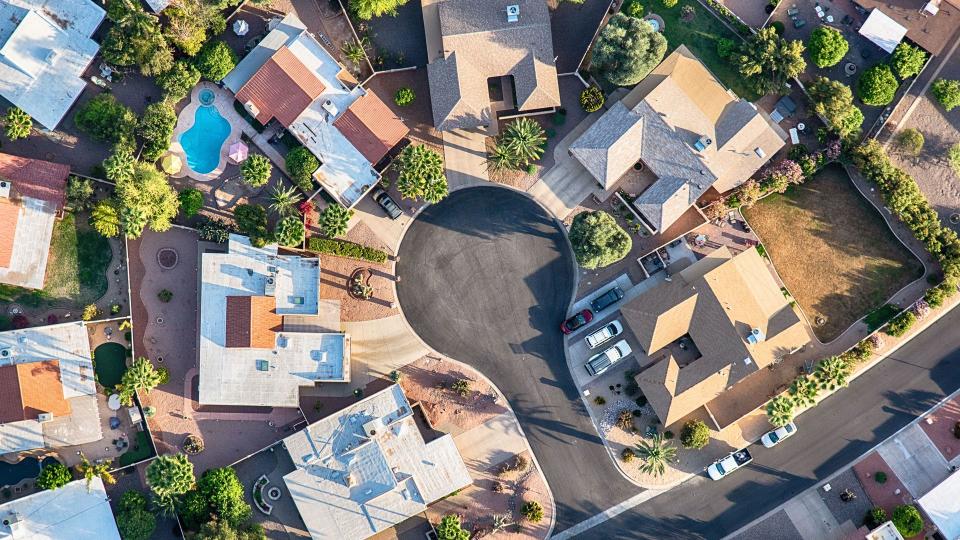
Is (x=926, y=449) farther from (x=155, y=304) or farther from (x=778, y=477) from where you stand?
(x=155, y=304)

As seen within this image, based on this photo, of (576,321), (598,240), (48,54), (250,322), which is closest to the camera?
(598,240)

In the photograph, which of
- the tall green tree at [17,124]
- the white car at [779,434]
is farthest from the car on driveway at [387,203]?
the white car at [779,434]

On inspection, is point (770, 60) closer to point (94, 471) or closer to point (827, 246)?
point (827, 246)

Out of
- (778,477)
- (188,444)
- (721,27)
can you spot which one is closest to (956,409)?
(778,477)

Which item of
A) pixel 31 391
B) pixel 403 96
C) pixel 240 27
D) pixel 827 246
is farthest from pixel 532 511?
pixel 240 27

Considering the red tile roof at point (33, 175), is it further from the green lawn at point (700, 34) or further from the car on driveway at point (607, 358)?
the green lawn at point (700, 34)

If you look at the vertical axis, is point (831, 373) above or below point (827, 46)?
below
